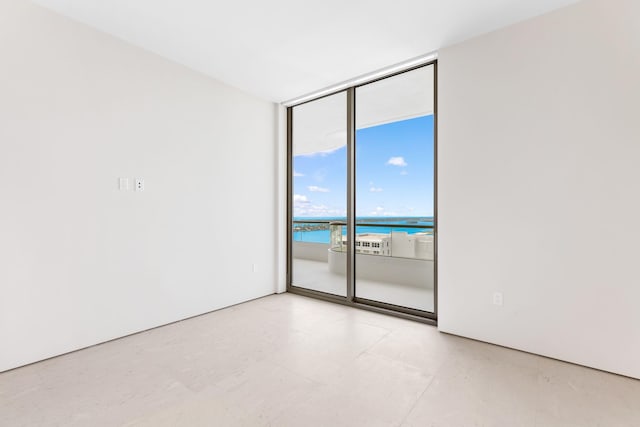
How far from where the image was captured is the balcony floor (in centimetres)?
345

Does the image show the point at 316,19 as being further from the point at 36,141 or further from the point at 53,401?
the point at 53,401

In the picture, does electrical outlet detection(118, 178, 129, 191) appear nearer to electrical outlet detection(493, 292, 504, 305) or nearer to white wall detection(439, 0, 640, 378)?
white wall detection(439, 0, 640, 378)

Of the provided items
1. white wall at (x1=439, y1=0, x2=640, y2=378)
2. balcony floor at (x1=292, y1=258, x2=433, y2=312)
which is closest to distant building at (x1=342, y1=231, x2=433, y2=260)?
balcony floor at (x1=292, y1=258, x2=433, y2=312)

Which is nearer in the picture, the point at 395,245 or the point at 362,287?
the point at 362,287

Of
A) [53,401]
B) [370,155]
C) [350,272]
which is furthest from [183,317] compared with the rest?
[370,155]

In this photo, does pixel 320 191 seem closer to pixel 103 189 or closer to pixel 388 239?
pixel 388 239

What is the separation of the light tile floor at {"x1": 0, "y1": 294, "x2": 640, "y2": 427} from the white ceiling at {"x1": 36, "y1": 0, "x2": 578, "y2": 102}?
2664 mm

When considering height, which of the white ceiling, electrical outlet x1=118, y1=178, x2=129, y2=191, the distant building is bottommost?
the distant building

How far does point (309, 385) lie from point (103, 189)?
90.8 inches

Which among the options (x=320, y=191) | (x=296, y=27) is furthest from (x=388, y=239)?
(x=296, y=27)

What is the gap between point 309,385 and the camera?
1.88m

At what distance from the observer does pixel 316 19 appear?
2.35 meters

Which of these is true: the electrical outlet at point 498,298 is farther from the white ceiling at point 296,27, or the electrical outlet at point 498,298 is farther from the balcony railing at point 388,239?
the white ceiling at point 296,27

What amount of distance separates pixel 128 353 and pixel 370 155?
10.5 ft
